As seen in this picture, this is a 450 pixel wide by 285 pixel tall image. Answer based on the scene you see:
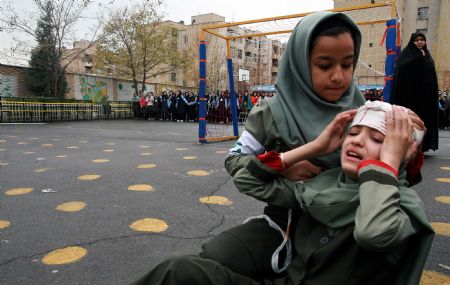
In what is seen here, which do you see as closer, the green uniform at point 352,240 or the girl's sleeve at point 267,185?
the green uniform at point 352,240

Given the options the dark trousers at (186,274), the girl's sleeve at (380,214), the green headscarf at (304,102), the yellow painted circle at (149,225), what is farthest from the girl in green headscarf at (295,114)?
the yellow painted circle at (149,225)

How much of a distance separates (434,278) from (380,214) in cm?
115

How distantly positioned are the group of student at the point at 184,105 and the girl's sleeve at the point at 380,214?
12.5 metres

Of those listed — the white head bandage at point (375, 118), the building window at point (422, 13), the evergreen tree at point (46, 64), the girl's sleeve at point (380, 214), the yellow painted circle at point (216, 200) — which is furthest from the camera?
the building window at point (422, 13)

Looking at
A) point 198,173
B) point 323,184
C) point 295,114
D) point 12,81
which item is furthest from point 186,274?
point 12,81

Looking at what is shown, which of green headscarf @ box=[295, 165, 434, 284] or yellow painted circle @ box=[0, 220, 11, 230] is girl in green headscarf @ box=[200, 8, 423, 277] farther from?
yellow painted circle @ box=[0, 220, 11, 230]

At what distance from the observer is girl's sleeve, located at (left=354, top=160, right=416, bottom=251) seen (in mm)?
824

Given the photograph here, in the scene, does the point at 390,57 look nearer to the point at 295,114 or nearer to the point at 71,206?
the point at 295,114

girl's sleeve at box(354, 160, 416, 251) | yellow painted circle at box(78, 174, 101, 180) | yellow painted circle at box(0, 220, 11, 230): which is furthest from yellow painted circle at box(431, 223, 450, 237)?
yellow painted circle at box(78, 174, 101, 180)

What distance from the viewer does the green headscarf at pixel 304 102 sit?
113 centimetres

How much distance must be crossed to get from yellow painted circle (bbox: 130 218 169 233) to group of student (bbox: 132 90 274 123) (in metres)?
11.0

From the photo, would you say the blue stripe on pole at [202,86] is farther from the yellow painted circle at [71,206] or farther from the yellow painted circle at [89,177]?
the yellow painted circle at [71,206]

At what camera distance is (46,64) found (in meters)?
19.7

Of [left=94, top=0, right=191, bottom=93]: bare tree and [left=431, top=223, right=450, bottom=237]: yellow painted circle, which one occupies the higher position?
[left=94, top=0, right=191, bottom=93]: bare tree
